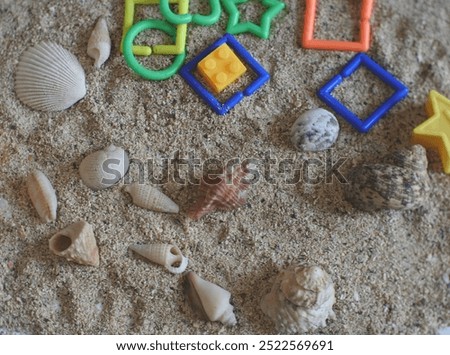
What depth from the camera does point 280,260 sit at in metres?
1.65

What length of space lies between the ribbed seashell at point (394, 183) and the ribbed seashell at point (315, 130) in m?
0.13

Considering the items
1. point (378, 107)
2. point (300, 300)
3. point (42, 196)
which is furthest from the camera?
point (378, 107)

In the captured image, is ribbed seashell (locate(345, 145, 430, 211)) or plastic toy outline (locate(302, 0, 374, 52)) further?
plastic toy outline (locate(302, 0, 374, 52))

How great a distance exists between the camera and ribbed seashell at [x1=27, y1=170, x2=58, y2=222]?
1643mm

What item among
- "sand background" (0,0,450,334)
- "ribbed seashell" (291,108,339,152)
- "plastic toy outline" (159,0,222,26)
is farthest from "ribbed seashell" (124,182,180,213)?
"plastic toy outline" (159,0,222,26)

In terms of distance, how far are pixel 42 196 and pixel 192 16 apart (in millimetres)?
744

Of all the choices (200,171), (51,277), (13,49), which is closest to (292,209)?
(200,171)

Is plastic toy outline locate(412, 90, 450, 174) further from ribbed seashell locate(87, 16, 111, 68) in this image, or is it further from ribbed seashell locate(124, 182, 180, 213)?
ribbed seashell locate(87, 16, 111, 68)

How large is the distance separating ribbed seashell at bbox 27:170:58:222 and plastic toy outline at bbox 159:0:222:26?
65cm

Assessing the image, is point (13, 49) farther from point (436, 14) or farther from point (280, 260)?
point (436, 14)

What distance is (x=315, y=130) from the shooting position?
1663 millimetres

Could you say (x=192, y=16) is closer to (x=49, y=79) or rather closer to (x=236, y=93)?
(x=236, y=93)

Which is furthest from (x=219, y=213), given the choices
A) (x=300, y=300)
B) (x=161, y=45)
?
(x=161, y=45)

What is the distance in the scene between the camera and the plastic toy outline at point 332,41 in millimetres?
1776
